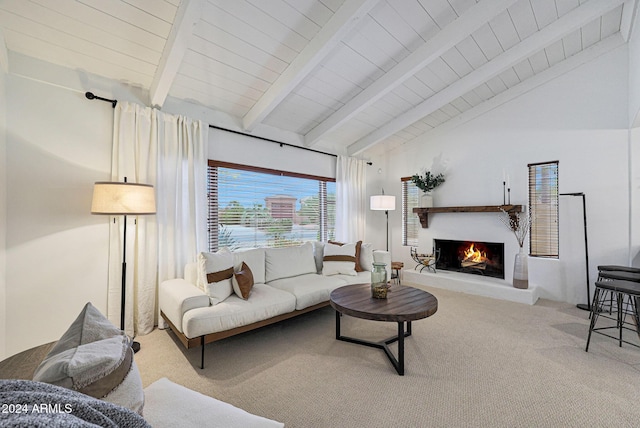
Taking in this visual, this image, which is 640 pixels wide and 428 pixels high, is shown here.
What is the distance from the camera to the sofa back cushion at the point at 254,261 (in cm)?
310

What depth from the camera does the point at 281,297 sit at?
2.73 metres

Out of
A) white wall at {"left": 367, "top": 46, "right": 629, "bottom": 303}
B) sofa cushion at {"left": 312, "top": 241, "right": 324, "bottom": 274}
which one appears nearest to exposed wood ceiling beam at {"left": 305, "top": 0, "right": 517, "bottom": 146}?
sofa cushion at {"left": 312, "top": 241, "right": 324, "bottom": 274}

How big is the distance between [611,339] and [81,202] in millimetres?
5228

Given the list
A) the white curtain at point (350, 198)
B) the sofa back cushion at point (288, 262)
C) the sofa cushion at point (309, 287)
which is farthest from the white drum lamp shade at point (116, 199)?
the white curtain at point (350, 198)

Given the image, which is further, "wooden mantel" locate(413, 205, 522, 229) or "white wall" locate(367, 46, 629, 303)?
"wooden mantel" locate(413, 205, 522, 229)

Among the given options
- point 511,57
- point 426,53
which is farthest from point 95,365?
point 511,57

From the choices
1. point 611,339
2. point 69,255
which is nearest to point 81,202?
point 69,255

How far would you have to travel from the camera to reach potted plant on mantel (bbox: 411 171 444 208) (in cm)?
492

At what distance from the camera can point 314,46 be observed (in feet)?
8.52

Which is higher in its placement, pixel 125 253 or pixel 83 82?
pixel 83 82

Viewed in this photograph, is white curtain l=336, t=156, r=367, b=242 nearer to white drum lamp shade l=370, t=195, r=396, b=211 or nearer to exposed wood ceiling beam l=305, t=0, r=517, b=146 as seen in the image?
white drum lamp shade l=370, t=195, r=396, b=211

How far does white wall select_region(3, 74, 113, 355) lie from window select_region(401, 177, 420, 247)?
478 centimetres

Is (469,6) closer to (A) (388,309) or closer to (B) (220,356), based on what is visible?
(A) (388,309)

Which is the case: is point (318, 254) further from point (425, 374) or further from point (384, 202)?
point (425, 374)
